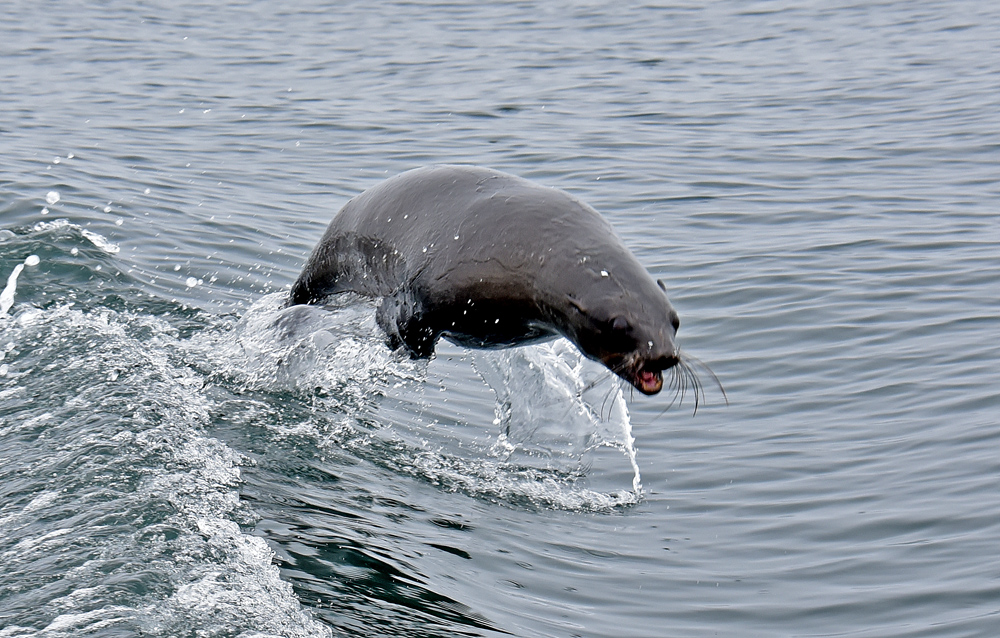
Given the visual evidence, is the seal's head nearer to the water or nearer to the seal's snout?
the seal's snout

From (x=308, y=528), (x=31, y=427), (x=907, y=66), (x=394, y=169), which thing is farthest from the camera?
(x=907, y=66)

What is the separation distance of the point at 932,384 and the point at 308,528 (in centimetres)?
441

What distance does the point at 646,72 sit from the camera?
20.5 meters

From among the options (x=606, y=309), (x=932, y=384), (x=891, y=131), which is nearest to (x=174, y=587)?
(x=606, y=309)

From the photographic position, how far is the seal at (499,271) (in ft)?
17.4

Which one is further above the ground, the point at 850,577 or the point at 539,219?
the point at 539,219

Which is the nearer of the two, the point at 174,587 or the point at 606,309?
the point at 174,587

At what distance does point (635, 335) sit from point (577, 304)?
1.29ft

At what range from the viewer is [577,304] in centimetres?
548

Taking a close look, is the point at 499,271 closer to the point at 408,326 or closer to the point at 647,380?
the point at 408,326

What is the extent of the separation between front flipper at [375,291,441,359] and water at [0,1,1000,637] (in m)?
0.26

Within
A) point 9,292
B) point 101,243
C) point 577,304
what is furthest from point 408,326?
point 101,243

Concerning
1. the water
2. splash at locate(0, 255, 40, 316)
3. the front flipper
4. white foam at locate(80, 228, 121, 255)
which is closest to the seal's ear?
the front flipper

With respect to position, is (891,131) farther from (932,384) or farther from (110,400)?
(110,400)
